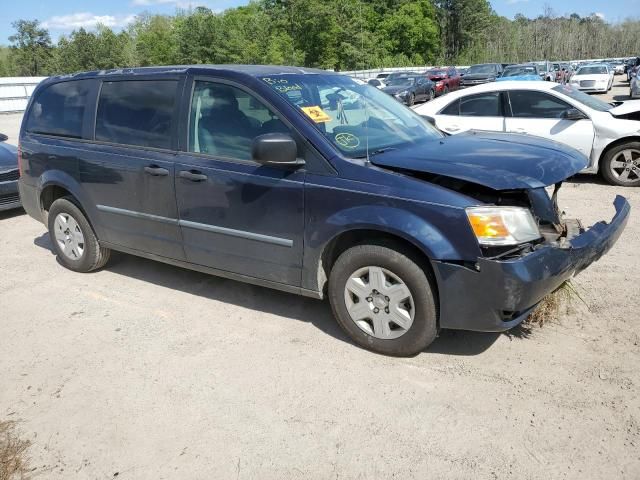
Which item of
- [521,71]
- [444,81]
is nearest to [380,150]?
[521,71]

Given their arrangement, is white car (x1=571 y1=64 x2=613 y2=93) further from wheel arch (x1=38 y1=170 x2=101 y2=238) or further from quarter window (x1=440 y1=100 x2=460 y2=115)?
wheel arch (x1=38 y1=170 x2=101 y2=238)

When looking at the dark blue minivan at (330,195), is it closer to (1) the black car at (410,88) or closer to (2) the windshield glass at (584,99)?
(2) the windshield glass at (584,99)

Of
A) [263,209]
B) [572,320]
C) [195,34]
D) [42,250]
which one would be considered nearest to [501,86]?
[572,320]

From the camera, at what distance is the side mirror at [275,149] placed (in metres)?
3.54

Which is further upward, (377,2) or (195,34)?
(377,2)

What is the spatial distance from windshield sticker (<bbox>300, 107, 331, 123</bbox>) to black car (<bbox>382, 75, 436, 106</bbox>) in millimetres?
21905

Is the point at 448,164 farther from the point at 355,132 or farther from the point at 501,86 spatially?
the point at 501,86

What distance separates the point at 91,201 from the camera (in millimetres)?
5008

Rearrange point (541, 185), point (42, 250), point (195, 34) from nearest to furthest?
point (541, 185) < point (42, 250) < point (195, 34)

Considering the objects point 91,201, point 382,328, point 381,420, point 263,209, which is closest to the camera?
point 381,420

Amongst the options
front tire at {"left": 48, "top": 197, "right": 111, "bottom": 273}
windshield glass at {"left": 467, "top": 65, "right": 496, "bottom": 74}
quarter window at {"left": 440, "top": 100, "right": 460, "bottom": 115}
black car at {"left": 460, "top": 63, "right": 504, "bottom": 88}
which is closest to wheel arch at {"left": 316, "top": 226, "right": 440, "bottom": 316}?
front tire at {"left": 48, "top": 197, "right": 111, "bottom": 273}

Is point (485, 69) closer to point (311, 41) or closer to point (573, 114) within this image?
point (573, 114)

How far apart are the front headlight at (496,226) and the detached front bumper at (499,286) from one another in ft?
0.37

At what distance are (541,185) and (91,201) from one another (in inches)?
150
